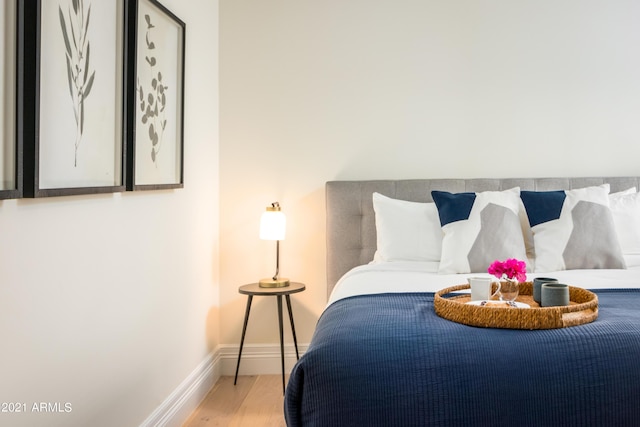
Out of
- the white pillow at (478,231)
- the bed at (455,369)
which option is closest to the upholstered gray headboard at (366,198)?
the white pillow at (478,231)

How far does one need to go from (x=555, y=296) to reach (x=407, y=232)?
52.2 inches

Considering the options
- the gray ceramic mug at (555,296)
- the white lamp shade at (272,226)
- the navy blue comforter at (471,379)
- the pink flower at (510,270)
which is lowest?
the navy blue comforter at (471,379)

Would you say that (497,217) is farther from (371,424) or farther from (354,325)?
(371,424)

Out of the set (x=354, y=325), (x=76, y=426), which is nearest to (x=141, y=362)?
(x=76, y=426)

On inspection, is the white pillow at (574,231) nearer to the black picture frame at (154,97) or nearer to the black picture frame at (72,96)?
the black picture frame at (154,97)

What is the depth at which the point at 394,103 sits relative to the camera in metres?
3.62

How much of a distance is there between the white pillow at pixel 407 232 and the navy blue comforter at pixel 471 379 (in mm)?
1449

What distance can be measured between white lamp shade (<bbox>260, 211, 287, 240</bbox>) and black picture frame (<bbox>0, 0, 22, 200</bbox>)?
75.7 inches

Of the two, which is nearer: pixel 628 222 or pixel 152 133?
pixel 152 133

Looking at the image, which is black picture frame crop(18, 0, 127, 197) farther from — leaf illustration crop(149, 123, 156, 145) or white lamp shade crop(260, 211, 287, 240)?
white lamp shade crop(260, 211, 287, 240)

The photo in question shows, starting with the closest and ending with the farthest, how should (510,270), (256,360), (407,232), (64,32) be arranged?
1. (64,32)
2. (510,270)
3. (407,232)
4. (256,360)

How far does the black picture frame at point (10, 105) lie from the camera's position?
57.1 inches

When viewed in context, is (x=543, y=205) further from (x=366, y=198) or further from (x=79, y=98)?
(x=79, y=98)

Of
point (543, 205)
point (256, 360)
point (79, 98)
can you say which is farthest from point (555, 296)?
point (256, 360)
